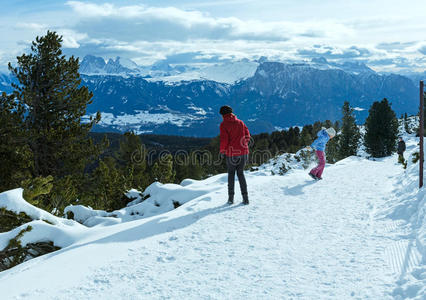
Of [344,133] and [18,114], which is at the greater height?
[18,114]

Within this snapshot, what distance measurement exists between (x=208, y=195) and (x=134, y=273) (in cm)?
470

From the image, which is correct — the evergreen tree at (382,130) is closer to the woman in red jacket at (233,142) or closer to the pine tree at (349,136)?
the pine tree at (349,136)

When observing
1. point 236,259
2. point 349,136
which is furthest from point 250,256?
point 349,136

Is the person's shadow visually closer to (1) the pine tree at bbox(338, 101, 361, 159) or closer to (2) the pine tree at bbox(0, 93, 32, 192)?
(2) the pine tree at bbox(0, 93, 32, 192)

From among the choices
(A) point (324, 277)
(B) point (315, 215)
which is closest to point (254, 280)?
(A) point (324, 277)

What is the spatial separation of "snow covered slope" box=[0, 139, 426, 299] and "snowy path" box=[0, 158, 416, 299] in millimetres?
14

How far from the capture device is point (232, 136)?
26.3ft

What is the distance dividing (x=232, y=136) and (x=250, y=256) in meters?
3.54

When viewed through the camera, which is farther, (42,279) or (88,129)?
(88,129)

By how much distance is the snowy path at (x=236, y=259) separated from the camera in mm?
4074

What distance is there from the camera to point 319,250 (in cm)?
521

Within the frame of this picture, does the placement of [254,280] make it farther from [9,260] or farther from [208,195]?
[208,195]

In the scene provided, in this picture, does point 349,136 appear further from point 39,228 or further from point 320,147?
point 39,228

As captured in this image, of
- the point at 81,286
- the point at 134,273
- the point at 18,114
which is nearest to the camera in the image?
the point at 81,286
